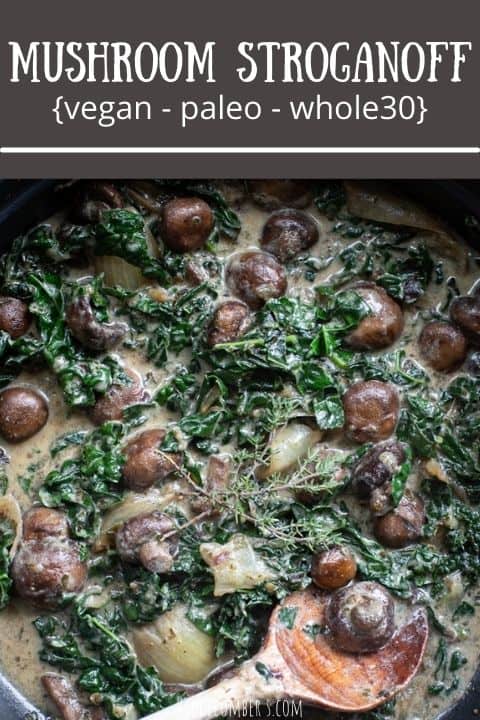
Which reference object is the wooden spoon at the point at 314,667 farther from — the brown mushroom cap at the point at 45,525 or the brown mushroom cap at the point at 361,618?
the brown mushroom cap at the point at 45,525

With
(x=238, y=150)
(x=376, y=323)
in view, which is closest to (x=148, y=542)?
(x=376, y=323)

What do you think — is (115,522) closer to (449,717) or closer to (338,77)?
(449,717)

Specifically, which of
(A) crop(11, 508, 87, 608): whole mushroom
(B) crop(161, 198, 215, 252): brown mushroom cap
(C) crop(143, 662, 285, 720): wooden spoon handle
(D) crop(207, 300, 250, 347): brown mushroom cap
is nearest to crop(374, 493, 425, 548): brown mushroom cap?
(C) crop(143, 662, 285, 720): wooden spoon handle

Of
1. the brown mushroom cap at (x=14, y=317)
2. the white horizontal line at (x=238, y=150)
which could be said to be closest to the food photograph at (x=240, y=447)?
the brown mushroom cap at (x=14, y=317)

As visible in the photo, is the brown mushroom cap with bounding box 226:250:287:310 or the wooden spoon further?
the brown mushroom cap with bounding box 226:250:287:310

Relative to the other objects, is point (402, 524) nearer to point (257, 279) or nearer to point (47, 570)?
point (257, 279)

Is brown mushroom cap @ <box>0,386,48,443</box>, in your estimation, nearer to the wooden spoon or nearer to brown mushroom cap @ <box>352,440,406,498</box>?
the wooden spoon

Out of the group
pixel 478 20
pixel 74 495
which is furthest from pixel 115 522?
pixel 478 20
